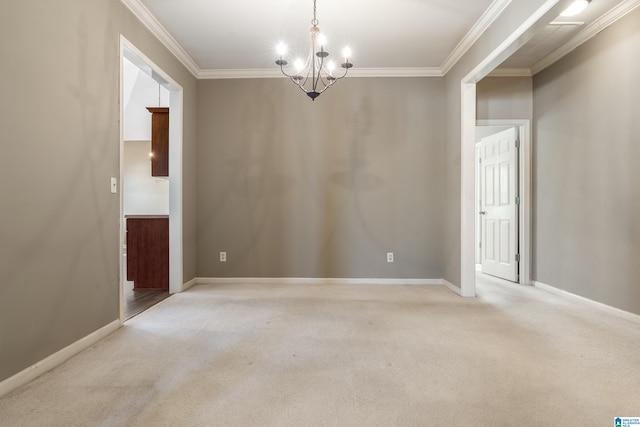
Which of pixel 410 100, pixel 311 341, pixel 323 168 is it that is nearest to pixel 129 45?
pixel 323 168

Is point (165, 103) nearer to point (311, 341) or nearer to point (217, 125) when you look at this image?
point (217, 125)

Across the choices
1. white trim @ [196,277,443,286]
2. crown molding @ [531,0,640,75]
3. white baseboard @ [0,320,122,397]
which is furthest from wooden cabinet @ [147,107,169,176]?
crown molding @ [531,0,640,75]

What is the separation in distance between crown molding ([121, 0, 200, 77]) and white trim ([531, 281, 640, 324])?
201 inches

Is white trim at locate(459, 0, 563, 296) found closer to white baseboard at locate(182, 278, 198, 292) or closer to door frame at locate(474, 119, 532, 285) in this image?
door frame at locate(474, 119, 532, 285)

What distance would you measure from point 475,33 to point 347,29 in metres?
1.28

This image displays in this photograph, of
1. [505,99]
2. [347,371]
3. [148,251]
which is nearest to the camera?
[347,371]

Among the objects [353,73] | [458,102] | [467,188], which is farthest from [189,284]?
[458,102]

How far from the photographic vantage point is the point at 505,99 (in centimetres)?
460

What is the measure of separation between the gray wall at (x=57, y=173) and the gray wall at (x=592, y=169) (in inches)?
176

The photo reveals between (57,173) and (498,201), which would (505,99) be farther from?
(57,173)

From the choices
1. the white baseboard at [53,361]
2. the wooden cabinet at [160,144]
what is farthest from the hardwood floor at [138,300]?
the wooden cabinet at [160,144]

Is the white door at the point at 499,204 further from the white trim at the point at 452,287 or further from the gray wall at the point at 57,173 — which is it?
the gray wall at the point at 57,173

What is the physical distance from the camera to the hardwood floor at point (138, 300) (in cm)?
335

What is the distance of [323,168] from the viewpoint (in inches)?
180
